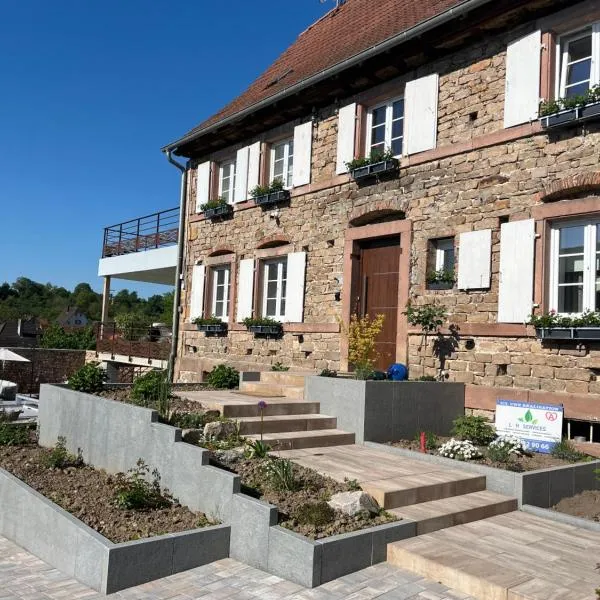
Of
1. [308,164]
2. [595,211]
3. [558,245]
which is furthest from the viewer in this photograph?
[308,164]

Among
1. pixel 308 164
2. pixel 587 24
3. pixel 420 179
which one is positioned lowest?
pixel 420 179

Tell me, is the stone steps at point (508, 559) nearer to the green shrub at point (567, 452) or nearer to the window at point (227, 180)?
the green shrub at point (567, 452)

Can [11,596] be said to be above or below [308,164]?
below

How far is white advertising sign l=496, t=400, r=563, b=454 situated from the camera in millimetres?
7281

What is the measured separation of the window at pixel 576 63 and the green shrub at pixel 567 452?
4294mm

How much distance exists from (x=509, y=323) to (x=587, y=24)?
3.87 meters

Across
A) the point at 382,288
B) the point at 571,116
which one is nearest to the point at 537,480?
the point at 571,116

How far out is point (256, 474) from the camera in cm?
560

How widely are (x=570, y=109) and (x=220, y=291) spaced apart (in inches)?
339

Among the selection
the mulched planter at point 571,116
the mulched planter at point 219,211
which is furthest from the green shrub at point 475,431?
the mulched planter at point 219,211

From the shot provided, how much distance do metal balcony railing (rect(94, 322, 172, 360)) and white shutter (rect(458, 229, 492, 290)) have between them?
9.41 m

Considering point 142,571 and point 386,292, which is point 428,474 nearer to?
point 142,571

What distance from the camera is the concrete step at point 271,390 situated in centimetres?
862

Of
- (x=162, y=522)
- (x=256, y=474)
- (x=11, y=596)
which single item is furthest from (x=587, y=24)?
(x=11, y=596)
